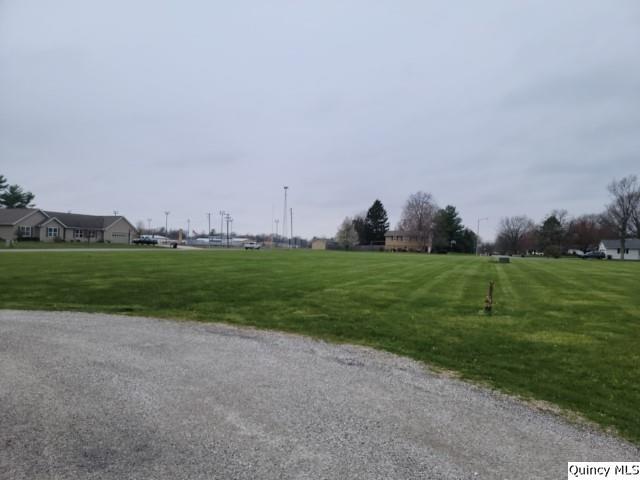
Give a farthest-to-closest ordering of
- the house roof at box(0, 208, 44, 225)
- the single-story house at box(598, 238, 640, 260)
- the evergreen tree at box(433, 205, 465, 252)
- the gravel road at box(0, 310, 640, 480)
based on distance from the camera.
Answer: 1. the evergreen tree at box(433, 205, 465, 252)
2. the single-story house at box(598, 238, 640, 260)
3. the house roof at box(0, 208, 44, 225)
4. the gravel road at box(0, 310, 640, 480)

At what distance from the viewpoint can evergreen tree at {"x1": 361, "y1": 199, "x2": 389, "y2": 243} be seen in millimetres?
120188

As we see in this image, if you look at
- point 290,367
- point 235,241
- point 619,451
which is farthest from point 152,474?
point 235,241

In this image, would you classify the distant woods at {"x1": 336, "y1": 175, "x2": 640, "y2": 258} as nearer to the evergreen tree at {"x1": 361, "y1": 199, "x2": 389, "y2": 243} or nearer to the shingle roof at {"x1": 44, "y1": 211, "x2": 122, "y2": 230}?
the evergreen tree at {"x1": 361, "y1": 199, "x2": 389, "y2": 243}

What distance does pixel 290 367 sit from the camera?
6590mm

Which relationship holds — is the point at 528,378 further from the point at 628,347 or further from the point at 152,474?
the point at 152,474

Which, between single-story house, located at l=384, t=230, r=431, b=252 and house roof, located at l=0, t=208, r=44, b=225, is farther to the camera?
single-story house, located at l=384, t=230, r=431, b=252

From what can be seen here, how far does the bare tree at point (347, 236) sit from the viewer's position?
109 metres

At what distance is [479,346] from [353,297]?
6283 mm

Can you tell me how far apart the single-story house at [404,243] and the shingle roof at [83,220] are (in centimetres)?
6700

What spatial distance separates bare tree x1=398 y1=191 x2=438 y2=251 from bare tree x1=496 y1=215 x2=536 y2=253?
22782 mm

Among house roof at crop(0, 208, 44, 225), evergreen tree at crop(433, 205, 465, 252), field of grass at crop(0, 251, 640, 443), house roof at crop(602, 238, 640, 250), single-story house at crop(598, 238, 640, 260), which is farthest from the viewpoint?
evergreen tree at crop(433, 205, 465, 252)

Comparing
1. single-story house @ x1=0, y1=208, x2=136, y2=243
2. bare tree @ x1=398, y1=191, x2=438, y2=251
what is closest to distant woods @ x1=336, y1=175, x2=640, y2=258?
bare tree @ x1=398, y1=191, x2=438, y2=251

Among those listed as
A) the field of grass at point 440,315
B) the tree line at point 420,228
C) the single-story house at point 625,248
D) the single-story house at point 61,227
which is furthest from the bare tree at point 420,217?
the field of grass at point 440,315

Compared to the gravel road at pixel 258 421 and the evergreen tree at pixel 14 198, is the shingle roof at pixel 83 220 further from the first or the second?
the gravel road at pixel 258 421
